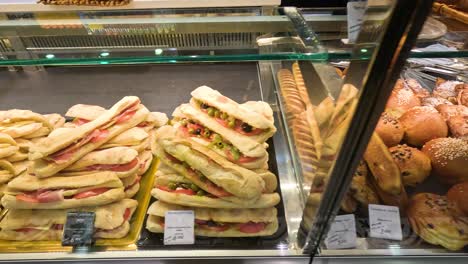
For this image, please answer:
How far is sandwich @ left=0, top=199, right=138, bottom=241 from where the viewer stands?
3.82ft

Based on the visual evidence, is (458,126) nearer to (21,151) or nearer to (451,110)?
(451,110)

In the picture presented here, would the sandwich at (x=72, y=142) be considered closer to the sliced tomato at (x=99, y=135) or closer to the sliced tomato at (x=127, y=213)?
the sliced tomato at (x=99, y=135)

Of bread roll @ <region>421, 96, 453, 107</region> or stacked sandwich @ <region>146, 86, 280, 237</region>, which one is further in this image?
bread roll @ <region>421, 96, 453, 107</region>

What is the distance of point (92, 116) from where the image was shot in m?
1.39

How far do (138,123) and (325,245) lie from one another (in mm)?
872

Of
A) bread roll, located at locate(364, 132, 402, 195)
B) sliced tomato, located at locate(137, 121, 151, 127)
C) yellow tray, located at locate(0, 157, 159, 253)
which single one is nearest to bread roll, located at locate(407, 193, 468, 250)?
bread roll, located at locate(364, 132, 402, 195)

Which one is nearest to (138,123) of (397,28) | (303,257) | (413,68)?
(303,257)

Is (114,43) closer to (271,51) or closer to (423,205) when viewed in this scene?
(271,51)

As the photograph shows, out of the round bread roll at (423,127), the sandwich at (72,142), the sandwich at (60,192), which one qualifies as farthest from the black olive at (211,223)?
the round bread roll at (423,127)

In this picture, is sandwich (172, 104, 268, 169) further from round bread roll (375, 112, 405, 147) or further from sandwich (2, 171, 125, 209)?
round bread roll (375, 112, 405, 147)

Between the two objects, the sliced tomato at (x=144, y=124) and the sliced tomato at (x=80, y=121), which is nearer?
the sliced tomato at (x=80, y=121)

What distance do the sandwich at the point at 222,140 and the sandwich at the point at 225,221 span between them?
175 millimetres

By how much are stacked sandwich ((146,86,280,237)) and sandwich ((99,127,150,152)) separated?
0.13 m

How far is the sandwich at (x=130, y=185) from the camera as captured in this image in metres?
1.28
